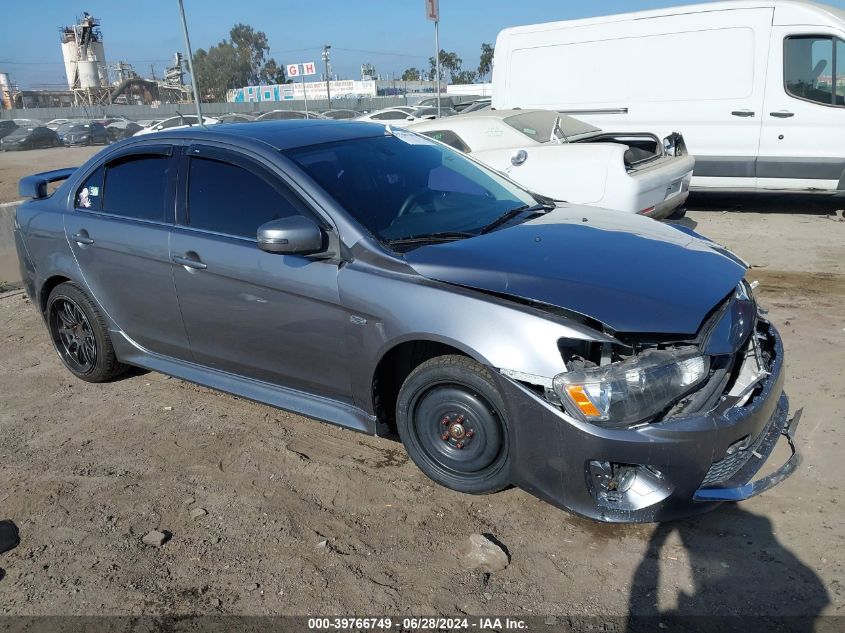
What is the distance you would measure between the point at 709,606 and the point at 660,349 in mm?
924

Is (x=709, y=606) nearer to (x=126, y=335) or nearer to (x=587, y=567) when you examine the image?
(x=587, y=567)

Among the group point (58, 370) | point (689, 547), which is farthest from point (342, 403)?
point (58, 370)

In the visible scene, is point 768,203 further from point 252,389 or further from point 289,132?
point 252,389

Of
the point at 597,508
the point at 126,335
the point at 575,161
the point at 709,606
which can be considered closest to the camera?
the point at 709,606

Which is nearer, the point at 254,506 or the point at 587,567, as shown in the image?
the point at 587,567

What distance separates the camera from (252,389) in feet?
12.5

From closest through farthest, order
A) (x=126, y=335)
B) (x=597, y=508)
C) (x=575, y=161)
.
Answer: (x=597, y=508), (x=126, y=335), (x=575, y=161)

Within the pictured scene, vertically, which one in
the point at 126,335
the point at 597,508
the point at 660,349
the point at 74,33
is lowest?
the point at 597,508

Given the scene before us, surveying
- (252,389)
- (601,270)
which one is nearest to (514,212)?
(601,270)

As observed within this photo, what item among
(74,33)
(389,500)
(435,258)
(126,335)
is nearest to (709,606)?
(389,500)

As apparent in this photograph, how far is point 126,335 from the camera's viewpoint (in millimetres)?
4391

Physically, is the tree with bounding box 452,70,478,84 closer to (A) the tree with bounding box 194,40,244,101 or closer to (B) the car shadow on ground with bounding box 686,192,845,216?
(A) the tree with bounding box 194,40,244,101

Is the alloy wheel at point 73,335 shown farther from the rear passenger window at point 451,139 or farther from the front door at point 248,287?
the rear passenger window at point 451,139

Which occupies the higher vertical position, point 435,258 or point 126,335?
point 435,258
